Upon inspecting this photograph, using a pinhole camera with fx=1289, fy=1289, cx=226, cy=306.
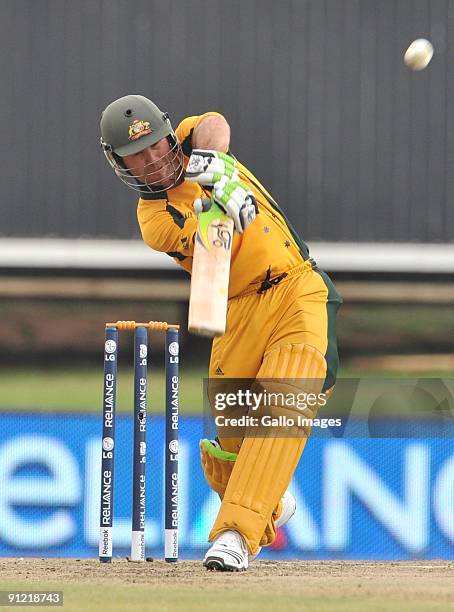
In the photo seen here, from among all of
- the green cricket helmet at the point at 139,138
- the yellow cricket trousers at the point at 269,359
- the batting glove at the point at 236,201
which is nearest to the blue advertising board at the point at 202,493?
the yellow cricket trousers at the point at 269,359

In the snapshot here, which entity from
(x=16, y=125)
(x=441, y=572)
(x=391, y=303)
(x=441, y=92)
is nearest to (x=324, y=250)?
(x=391, y=303)

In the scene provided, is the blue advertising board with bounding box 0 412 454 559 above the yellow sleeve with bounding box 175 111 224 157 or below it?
below

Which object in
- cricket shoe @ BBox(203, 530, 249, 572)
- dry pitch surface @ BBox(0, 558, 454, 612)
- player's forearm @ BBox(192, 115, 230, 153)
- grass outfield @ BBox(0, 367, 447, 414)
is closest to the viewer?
dry pitch surface @ BBox(0, 558, 454, 612)

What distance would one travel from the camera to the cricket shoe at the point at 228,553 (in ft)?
11.8

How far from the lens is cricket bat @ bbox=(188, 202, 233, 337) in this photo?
11.9 feet

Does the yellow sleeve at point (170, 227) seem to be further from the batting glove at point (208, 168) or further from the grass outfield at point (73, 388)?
the grass outfield at point (73, 388)

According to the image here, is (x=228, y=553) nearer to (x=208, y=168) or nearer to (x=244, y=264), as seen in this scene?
(x=244, y=264)

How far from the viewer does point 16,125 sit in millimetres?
8242

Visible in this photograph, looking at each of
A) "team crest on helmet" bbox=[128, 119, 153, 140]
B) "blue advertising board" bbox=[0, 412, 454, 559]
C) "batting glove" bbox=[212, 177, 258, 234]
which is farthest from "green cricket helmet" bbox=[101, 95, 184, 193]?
"blue advertising board" bbox=[0, 412, 454, 559]

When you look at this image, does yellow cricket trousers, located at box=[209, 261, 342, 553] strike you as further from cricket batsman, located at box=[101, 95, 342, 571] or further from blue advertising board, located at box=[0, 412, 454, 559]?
blue advertising board, located at box=[0, 412, 454, 559]

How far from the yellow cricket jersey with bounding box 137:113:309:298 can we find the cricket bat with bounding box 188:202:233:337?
7.3 inches

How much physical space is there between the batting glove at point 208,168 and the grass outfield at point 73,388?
4.16 meters

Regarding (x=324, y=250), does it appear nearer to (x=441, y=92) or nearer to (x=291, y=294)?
(x=441, y=92)

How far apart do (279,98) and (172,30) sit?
0.81 metres
